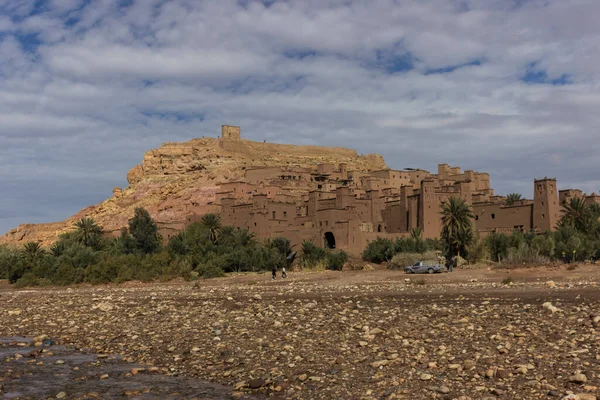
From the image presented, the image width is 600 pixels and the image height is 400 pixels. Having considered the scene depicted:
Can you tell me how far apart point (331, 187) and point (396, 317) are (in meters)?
57.6

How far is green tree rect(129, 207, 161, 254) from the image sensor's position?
47062 millimetres

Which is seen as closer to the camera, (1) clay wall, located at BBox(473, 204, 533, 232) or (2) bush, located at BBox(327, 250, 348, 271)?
(2) bush, located at BBox(327, 250, 348, 271)

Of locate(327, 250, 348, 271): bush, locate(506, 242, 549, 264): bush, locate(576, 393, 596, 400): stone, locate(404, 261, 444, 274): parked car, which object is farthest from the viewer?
locate(327, 250, 348, 271): bush

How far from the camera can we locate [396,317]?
14047 millimetres

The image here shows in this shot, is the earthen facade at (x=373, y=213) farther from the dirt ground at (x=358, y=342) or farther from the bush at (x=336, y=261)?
the dirt ground at (x=358, y=342)

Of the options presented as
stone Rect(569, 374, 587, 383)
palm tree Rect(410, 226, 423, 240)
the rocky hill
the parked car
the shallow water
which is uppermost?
the rocky hill

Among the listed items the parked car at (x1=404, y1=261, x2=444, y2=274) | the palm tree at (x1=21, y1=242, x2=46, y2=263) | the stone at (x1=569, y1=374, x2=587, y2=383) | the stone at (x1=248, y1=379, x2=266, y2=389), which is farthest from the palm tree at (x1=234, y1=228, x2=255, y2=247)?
the stone at (x1=569, y1=374, x2=587, y2=383)

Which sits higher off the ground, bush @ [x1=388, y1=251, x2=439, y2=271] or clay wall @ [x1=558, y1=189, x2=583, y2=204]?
clay wall @ [x1=558, y1=189, x2=583, y2=204]

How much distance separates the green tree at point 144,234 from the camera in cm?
4706

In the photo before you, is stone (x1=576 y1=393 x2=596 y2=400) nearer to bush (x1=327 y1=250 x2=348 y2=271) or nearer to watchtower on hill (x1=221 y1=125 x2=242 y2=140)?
bush (x1=327 y1=250 x2=348 y2=271)

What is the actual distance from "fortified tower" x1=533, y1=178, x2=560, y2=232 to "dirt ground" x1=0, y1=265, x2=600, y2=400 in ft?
94.5

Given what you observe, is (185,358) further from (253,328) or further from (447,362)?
(447,362)

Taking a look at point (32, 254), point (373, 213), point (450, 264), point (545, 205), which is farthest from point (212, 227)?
point (545, 205)

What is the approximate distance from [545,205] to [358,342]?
40.5 metres
